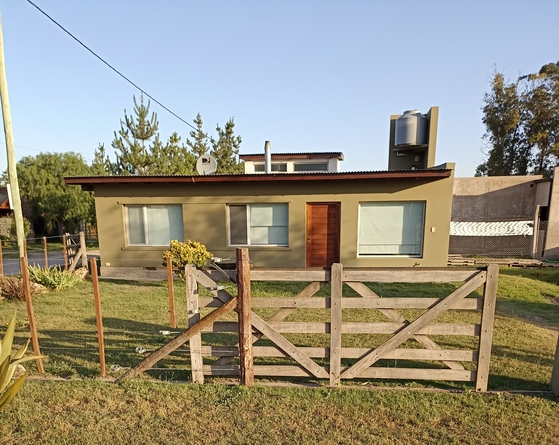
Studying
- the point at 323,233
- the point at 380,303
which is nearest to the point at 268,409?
the point at 380,303

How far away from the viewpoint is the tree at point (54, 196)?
2259 cm

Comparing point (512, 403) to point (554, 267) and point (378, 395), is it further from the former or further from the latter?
point (554, 267)

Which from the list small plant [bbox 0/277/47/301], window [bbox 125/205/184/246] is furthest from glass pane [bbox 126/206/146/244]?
small plant [bbox 0/277/47/301]

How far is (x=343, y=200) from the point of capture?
28.3 feet

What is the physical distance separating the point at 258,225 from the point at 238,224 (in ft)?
2.17

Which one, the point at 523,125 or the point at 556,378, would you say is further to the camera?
the point at 523,125

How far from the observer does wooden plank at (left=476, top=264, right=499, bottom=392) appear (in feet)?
9.59

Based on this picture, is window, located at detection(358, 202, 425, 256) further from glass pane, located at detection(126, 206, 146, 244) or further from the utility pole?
the utility pole

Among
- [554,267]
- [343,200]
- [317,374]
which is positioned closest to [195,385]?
[317,374]

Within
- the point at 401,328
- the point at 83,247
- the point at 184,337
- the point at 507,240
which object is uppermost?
the point at 401,328

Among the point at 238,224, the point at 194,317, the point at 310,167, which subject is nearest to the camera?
the point at 194,317

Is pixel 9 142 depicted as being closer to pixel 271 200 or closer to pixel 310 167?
pixel 271 200

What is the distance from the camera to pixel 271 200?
8.79m

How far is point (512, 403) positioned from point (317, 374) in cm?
202
